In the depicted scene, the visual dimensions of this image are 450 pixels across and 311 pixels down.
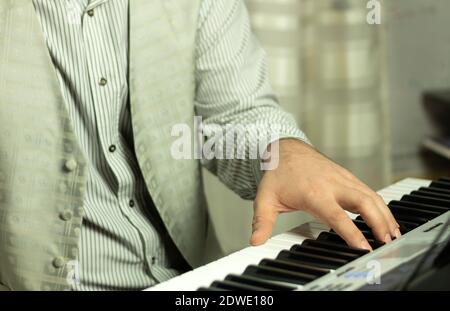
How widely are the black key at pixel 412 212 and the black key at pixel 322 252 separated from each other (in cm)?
20

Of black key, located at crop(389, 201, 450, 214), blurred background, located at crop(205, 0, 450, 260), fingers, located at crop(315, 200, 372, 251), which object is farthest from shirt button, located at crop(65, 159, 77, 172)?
blurred background, located at crop(205, 0, 450, 260)

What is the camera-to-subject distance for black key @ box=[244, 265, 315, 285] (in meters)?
0.95

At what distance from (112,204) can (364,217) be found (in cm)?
48

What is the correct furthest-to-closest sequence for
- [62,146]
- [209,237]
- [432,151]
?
[432,151], [209,237], [62,146]

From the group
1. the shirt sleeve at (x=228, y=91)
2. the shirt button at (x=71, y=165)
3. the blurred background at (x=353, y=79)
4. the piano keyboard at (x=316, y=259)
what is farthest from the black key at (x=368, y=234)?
the blurred background at (x=353, y=79)

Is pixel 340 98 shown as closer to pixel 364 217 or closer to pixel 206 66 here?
pixel 206 66

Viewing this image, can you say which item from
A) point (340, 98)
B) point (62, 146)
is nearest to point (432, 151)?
point (340, 98)

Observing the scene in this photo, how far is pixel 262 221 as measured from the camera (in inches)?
46.9

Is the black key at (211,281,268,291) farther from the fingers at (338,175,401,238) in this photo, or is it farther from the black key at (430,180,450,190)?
the black key at (430,180,450,190)

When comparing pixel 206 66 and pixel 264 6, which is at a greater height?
pixel 264 6

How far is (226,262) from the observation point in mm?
1019

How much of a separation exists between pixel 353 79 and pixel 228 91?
2.88 ft

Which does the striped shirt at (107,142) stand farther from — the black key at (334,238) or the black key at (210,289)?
the black key at (210,289)

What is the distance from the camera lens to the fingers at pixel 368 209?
1.11m
